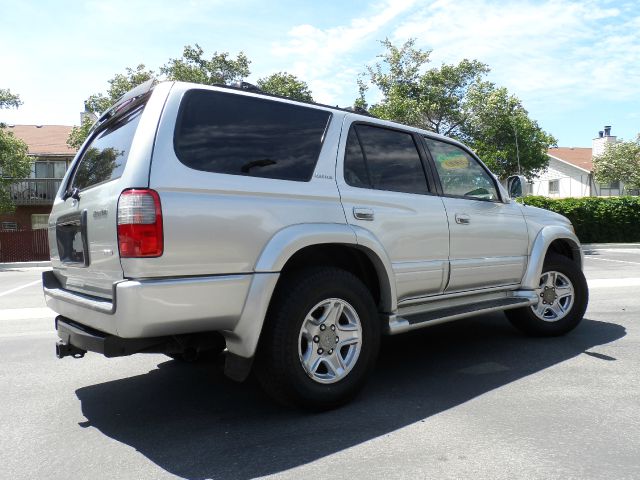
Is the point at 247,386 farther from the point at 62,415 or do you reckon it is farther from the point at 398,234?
the point at 398,234

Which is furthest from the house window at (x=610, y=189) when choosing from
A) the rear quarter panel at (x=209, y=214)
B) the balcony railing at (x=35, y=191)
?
the rear quarter panel at (x=209, y=214)

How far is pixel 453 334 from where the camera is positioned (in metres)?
5.43

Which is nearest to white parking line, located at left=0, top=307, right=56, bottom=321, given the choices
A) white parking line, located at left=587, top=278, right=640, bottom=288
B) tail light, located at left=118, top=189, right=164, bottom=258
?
tail light, located at left=118, top=189, right=164, bottom=258

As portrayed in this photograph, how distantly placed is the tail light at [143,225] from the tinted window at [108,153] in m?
0.37

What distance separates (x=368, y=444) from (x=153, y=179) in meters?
1.79

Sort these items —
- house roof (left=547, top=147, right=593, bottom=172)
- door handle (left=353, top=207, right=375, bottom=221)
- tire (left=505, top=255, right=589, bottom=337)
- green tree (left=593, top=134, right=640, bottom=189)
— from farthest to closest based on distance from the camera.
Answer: house roof (left=547, top=147, right=593, bottom=172), green tree (left=593, top=134, right=640, bottom=189), tire (left=505, top=255, right=589, bottom=337), door handle (left=353, top=207, right=375, bottom=221)

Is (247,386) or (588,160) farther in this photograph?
(588,160)

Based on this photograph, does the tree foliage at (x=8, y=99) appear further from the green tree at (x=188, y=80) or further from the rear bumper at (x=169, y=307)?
the rear bumper at (x=169, y=307)

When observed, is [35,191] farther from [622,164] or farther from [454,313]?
[622,164]

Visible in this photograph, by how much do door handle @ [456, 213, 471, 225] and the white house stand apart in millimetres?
38962

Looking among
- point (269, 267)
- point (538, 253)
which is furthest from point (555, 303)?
point (269, 267)

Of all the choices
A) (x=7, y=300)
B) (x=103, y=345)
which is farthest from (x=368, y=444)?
(x=7, y=300)

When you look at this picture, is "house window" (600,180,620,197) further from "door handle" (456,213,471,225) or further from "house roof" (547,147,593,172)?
"door handle" (456,213,471,225)

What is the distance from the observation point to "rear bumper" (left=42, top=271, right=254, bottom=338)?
2.63 metres
